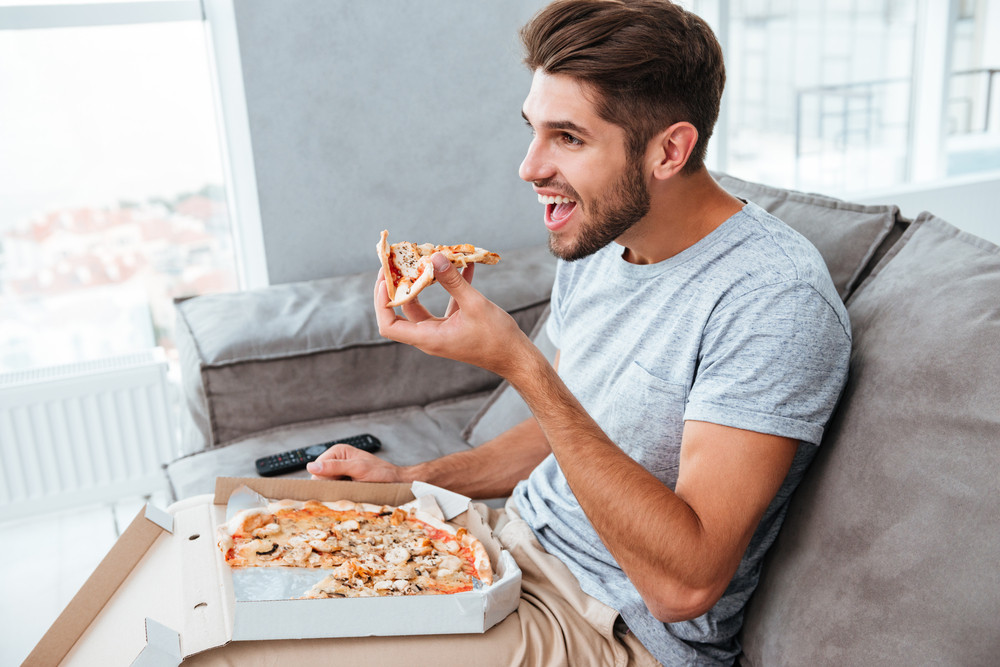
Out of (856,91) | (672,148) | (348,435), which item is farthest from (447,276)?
(856,91)

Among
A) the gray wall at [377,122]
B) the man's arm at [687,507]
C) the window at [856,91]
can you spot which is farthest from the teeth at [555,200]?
the window at [856,91]

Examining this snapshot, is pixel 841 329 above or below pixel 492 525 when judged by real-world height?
above

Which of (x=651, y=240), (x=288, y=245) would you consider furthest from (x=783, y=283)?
(x=288, y=245)

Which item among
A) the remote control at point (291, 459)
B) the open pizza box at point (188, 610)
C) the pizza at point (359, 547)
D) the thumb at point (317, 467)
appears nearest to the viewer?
the open pizza box at point (188, 610)

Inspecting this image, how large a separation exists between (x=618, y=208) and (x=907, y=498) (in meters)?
0.53

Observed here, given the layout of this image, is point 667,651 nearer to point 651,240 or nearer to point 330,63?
point 651,240

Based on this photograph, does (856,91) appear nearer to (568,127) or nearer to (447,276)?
(568,127)

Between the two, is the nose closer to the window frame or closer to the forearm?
the forearm

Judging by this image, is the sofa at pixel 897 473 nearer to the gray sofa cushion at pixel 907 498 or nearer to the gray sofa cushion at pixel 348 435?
the gray sofa cushion at pixel 907 498

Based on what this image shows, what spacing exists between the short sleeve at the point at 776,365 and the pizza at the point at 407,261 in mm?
374

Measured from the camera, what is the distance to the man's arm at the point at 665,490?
0.96m

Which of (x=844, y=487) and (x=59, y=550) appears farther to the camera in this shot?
(x=59, y=550)

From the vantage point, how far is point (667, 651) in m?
1.10

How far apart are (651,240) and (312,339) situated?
985 mm
